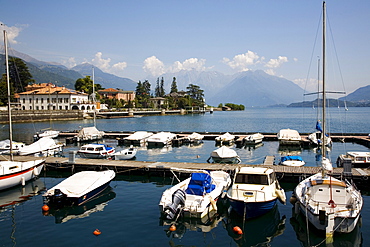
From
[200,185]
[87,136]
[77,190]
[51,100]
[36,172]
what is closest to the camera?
[200,185]

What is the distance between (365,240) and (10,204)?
22602mm

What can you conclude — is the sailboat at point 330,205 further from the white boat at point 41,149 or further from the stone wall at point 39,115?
the stone wall at point 39,115

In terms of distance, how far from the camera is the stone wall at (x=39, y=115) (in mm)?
105713

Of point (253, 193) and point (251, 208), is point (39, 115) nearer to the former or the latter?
point (253, 193)

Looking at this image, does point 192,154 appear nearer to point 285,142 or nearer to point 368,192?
point 285,142

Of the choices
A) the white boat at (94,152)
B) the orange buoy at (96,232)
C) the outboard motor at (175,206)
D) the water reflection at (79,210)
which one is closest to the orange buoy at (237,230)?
the outboard motor at (175,206)

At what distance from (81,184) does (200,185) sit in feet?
28.6

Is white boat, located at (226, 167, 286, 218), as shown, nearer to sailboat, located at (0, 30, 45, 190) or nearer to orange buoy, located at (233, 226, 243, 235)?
orange buoy, located at (233, 226, 243, 235)

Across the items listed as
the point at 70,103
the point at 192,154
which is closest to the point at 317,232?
the point at 192,154

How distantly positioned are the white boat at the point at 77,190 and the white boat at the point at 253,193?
32.9 feet

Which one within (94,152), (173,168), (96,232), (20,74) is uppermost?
(20,74)

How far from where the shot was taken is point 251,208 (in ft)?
59.4

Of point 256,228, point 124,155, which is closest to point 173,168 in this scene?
point 256,228

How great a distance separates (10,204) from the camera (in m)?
22.2
